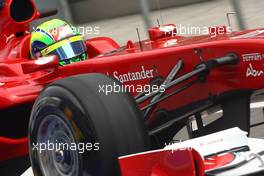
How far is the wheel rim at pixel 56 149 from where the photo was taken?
4301 millimetres

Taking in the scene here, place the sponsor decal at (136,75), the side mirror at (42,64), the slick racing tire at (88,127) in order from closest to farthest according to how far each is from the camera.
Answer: the slick racing tire at (88,127) < the sponsor decal at (136,75) < the side mirror at (42,64)

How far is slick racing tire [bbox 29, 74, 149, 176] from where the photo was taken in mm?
4070

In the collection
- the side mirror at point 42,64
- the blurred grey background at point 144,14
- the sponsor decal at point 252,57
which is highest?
the sponsor decal at point 252,57

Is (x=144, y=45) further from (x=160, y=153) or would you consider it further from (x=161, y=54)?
(x=160, y=153)

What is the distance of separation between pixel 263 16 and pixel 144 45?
4188 mm

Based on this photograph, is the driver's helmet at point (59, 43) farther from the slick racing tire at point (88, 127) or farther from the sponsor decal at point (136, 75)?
the slick racing tire at point (88, 127)

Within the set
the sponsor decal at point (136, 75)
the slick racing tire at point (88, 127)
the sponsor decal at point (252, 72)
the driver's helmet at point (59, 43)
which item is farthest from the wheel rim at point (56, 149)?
the driver's helmet at point (59, 43)

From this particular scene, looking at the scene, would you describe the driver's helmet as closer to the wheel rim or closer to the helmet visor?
the helmet visor

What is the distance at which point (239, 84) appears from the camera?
14.7 feet

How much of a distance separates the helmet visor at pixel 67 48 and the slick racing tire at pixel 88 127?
131 cm

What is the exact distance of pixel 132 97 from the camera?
4.23 meters

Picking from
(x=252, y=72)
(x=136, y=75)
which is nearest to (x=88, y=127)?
(x=136, y=75)

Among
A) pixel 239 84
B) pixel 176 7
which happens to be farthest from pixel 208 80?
pixel 176 7

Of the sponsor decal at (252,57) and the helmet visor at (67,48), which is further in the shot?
the helmet visor at (67,48)
